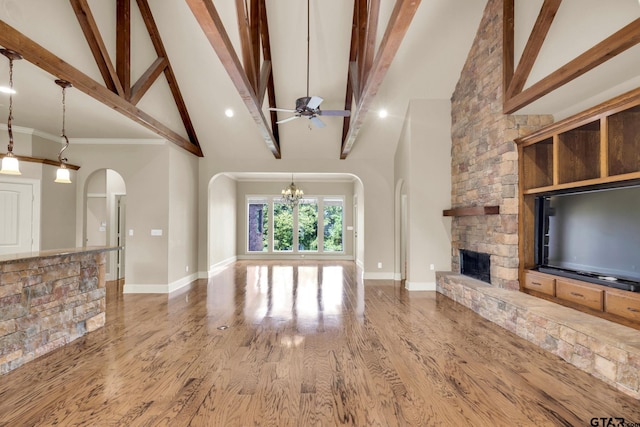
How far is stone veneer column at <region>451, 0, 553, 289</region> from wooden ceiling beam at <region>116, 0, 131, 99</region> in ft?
17.8

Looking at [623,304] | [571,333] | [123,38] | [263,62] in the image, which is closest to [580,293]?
[623,304]

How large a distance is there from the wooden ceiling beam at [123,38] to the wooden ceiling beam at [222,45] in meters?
1.71

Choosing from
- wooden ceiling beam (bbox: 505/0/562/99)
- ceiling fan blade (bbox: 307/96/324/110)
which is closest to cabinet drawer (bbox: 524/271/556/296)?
wooden ceiling beam (bbox: 505/0/562/99)

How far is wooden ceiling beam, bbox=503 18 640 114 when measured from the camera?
116 inches

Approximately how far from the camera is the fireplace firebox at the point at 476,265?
17.2ft

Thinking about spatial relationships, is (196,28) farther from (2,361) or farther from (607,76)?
(607,76)

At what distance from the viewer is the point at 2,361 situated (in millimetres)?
2924

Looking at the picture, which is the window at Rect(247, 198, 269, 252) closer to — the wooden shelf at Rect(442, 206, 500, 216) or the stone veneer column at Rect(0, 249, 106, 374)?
the wooden shelf at Rect(442, 206, 500, 216)

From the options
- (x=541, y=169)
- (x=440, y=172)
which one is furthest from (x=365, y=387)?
(x=440, y=172)

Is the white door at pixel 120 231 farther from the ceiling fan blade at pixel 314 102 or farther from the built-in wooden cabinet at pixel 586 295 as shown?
the built-in wooden cabinet at pixel 586 295

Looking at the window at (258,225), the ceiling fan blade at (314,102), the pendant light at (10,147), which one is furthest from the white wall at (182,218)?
the window at (258,225)

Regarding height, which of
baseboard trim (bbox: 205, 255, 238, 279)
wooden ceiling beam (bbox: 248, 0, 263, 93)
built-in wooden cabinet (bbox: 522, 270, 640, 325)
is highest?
wooden ceiling beam (bbox: 248, 0, 263, 93)

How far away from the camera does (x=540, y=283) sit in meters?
4.29

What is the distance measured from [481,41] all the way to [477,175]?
2245 millimetres
